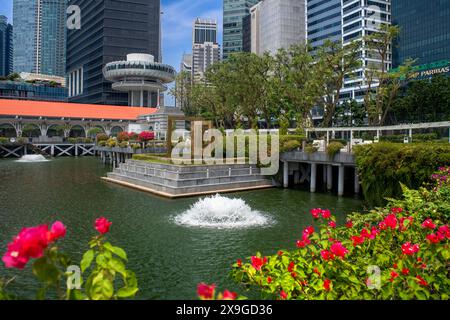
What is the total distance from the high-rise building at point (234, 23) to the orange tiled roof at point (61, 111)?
10561 centimetres

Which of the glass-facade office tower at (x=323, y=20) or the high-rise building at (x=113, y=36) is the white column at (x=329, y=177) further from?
the high-rise building at (x=113, y=36)

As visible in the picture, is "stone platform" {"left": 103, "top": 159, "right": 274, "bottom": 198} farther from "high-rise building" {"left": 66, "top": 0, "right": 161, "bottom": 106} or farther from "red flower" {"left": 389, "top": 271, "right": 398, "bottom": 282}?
"high-rise building" {"left": 66, "top": 0, "right": 161, "bottom": 106}

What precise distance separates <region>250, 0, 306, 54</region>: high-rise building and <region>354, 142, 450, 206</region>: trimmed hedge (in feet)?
366

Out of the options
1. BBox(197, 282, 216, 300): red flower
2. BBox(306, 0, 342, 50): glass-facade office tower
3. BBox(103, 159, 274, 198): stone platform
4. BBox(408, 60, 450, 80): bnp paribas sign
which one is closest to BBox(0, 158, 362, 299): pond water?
BBox(103, 159, 274, 198): stone platform

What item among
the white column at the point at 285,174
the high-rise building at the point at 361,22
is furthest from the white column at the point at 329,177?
the high-rise building at the point at 361,22

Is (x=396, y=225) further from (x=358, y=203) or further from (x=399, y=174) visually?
(x=358, y=203)

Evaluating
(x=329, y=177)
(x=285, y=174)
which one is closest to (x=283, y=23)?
(x=285, y=174)

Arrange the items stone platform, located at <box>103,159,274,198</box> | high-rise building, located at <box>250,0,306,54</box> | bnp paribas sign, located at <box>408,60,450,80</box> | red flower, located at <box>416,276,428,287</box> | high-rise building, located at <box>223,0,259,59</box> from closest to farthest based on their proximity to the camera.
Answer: red flower, located at <box>416,276,428,287</box>, stone platform, located at <box>103,159,274,198</box>, bnp paribas sign, located at <box>408,60,450,80</box>, high-rise building, located at <box>250,0,306,54</box>, high-rise building, located at <box>223,0,259,59</box>

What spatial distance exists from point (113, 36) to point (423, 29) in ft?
320

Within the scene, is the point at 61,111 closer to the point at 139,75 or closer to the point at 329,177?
the point at 139,75

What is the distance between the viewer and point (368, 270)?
5.95 m

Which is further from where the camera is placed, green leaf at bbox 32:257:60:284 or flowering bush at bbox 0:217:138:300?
green leaf at bbox 32:257:60:284

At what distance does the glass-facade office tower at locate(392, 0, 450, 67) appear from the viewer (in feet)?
306

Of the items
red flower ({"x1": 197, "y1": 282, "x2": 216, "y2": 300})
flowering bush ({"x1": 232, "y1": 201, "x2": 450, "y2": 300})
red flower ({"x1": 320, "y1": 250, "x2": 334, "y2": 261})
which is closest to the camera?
red flower ({"x1": 197, "y1": 282, "x2": 216, "y2": 300})
